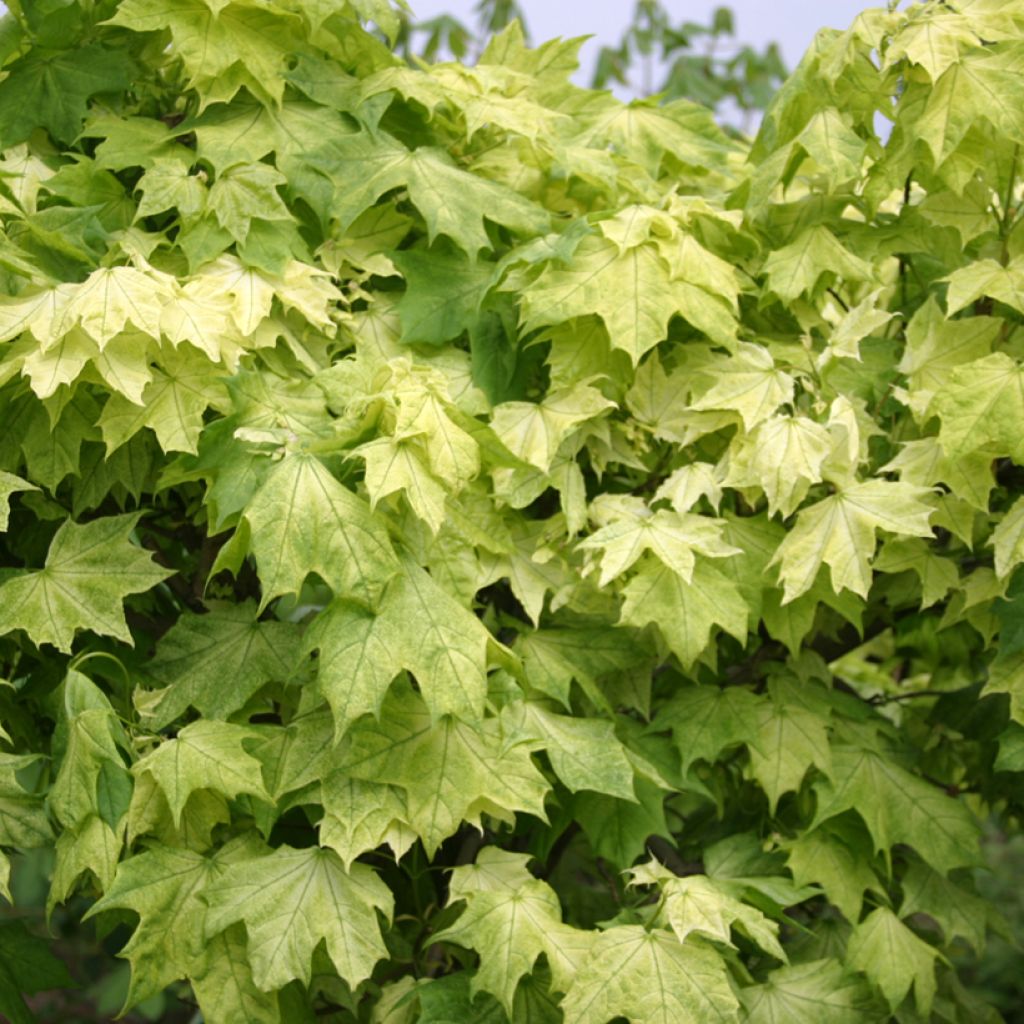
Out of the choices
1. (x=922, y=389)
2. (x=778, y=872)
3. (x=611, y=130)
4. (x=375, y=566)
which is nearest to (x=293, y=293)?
(x=375, y=566)

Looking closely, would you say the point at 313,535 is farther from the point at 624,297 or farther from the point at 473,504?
the point at 624,297

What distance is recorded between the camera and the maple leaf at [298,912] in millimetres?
2102

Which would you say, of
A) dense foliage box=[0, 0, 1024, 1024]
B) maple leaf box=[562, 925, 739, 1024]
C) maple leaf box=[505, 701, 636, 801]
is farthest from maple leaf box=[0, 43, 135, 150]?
maple leaf box=[562, 925, 739, 1024]

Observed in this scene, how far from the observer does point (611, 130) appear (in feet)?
9.26

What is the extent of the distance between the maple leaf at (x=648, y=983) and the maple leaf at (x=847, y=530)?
1.98 feet

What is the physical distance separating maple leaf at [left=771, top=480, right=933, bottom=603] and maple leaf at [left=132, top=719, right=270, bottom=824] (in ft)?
3.03

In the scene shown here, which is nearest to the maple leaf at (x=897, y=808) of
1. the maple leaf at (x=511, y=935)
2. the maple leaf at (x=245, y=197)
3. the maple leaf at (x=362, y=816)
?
the maple leaf at (x=511, y=935)

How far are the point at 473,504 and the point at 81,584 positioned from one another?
26.5 inches

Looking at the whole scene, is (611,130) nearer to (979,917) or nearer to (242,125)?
(242,125)

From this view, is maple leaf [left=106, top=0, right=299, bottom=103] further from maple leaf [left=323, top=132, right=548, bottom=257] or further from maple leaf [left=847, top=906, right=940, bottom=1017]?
maple leaf [left=847, top=906, right=940, bottom=1017]

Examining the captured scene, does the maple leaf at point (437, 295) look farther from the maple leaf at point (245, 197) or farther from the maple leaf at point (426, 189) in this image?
the maple leaf at point (245, 197)

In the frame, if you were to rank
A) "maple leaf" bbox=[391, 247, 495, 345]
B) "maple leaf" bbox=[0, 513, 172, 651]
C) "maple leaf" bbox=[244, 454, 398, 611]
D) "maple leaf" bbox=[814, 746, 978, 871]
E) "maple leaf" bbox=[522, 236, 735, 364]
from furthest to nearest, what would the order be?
"maple leaf" bbox=[814, 746, 978, 871], "maple leaf" bbox=[391, 247, 495, 345], "maple leaf" bbox=[522, 236, 735, 364], "maple leaf" bbox=[0, 513, 172, 651], "maple leaf" bbox=[244, 454, 398, 611]

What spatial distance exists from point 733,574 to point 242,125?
1.20 meters

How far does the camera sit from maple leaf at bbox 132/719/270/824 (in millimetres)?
2078
